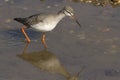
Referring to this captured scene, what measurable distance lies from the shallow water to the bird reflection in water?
0.11 metres

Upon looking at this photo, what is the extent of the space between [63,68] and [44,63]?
2.39ft

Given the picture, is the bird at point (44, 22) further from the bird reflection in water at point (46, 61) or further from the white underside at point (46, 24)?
the bird reflection in water at point (46, 61)

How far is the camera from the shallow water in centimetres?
1202

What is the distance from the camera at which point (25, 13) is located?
16031 millimetres

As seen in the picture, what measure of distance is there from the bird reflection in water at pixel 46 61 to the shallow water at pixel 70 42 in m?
0.11

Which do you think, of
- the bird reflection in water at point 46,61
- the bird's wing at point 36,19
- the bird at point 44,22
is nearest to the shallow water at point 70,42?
the bird reflection in water at point 46,61

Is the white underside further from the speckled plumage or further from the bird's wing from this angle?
the bird's wing

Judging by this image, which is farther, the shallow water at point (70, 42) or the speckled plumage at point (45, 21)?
the speckled plumage at point (45, 21)

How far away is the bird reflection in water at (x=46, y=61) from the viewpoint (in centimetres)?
1204

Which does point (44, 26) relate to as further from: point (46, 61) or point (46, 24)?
point (46, 61)

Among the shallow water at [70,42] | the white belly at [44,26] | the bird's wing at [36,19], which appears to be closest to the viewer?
the shallow water at [70,42]

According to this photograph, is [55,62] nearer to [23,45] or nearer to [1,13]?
[23,45]

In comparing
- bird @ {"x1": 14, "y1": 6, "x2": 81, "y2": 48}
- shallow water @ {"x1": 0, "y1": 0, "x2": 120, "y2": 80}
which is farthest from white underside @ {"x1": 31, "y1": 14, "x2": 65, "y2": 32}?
shallow water @ {"x1": 0, "y1": 0, "x2": 120, "y2": 80}

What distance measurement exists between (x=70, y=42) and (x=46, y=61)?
1423 millimetres
